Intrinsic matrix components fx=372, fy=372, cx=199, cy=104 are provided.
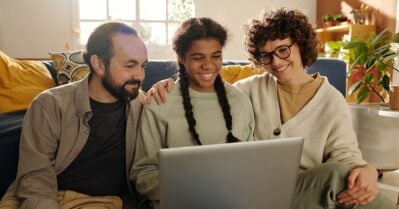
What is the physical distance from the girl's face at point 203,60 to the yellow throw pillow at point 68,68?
2.62 feet

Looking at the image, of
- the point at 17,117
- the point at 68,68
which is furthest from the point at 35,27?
the point at 17,117

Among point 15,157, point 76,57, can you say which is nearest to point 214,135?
point 15,157

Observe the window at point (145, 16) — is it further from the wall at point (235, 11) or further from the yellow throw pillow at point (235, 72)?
the yellow throw pillow at point (235, 72)

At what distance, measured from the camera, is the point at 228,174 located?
76 cm

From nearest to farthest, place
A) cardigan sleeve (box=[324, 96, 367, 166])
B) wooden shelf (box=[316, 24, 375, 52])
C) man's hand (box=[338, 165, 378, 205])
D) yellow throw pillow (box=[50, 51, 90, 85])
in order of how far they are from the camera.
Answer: man's hand (box=[338, 165, 378, 205])
cardigan sleeve (box=[324, 96, 367, 166])
yellow throw pillow (box=[50, 51, 90, 85])
wooden shelf (box=[316, 24, 375, 52])

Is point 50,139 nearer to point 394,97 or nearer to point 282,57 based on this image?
point 282,57

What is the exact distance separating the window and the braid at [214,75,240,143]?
2938mm

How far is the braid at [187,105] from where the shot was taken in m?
1.16

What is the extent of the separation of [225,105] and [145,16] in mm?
3232

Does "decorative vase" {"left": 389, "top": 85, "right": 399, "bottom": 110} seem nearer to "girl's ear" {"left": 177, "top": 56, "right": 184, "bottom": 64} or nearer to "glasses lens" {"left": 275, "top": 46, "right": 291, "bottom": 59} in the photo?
"glasses lens" {"left": 275, "top": 46, "right": 291, "bottom": 59}

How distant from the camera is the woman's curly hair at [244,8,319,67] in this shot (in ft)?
4.02

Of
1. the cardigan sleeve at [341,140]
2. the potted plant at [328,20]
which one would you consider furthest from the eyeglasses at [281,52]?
the potted plant at [328,20]

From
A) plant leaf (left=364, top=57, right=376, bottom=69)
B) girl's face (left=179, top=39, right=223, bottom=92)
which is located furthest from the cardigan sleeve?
plant leaf (left=364, top=57, right=376, bottom=69)

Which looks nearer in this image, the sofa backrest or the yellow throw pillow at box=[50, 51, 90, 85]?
the yellow throw pillow at box=[50, 51, 90, 85]
